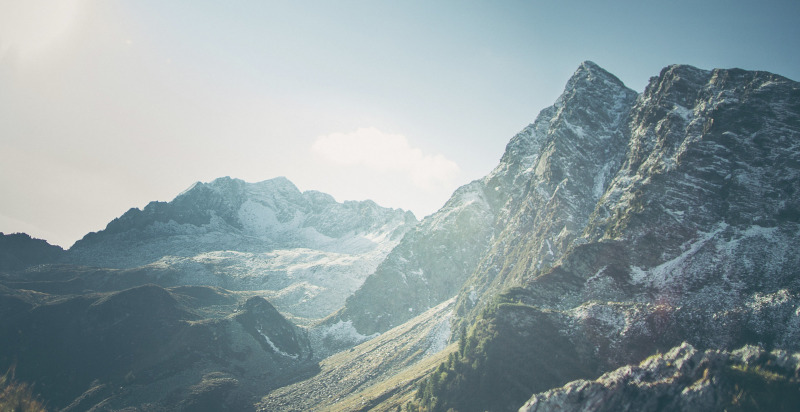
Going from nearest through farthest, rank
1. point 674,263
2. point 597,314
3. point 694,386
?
point 694,386
point 597,314
point 674,263

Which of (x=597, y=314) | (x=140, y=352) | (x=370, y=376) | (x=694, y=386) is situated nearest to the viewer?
(x=694, y=386)

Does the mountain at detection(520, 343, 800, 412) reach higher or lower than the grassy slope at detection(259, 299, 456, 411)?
A: higher

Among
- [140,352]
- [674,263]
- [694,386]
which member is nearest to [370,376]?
[140,352]

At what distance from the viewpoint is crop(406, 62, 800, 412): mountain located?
76.9 meters

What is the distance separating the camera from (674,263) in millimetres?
94375

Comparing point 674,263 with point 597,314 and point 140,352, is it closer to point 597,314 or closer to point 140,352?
point 597,314

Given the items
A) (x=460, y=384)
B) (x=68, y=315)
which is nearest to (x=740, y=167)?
(x=460, y=384)

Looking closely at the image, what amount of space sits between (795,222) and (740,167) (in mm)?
21899

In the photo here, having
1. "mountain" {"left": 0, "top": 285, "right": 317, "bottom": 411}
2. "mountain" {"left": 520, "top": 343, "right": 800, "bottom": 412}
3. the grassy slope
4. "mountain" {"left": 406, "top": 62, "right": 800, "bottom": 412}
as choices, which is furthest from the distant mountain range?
the grassy slope

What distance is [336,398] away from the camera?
131 m

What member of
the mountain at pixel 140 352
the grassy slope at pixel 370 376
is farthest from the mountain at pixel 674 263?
the mountain at pixel 140 352

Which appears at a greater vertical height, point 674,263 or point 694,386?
point 674,263

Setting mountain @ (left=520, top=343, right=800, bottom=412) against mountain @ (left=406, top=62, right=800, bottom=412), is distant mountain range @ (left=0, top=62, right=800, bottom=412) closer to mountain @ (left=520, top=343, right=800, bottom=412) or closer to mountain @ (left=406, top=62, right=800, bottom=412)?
mountain @ (left=520, top=343, right=800, bottom=412)

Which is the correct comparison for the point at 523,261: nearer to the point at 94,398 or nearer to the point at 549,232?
the point at 549,232
